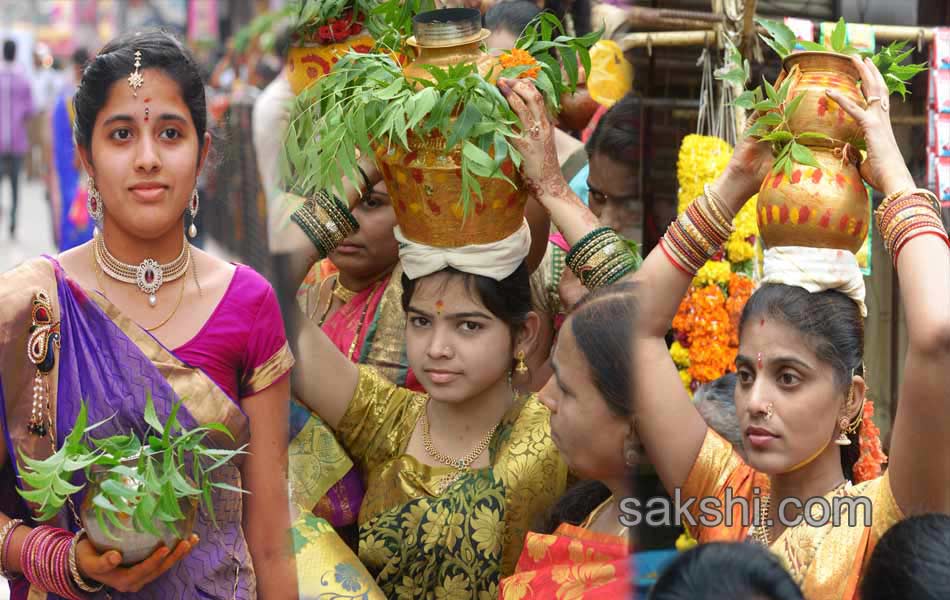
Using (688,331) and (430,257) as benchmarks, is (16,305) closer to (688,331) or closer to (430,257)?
(430,257)

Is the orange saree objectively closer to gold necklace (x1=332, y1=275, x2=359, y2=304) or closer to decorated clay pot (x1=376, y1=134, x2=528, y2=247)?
decorated clay pot (x1=376, y1=134, x2=528, y2=247)

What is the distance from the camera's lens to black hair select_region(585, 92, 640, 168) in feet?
13.8

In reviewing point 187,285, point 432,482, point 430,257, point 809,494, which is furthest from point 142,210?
point 809,494

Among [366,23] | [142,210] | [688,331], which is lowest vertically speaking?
[688,331]

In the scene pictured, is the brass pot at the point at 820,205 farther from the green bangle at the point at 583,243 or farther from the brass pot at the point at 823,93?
the green bangle at the point at 583,243

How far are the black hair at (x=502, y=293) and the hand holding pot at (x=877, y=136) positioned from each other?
80 centimetres

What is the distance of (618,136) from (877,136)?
158cm

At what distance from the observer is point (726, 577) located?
79.1 inches

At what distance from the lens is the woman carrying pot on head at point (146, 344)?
2.59 meters

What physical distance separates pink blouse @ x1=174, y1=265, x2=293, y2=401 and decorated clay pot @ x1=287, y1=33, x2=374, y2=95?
2.29 ft

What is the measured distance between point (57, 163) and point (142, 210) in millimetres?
8451

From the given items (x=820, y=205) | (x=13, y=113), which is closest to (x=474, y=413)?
(x=820, y=205)

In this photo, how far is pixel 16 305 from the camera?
2.58 meters

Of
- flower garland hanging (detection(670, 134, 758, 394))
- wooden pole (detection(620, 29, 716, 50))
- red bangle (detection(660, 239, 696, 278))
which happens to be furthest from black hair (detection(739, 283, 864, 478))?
wooden pole (detection(620, 29, 716, 50))
